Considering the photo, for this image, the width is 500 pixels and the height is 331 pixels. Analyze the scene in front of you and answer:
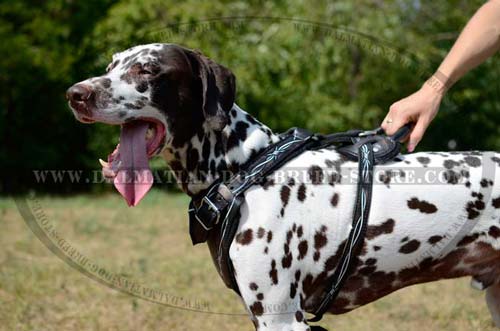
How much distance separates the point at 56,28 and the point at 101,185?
2925 mm

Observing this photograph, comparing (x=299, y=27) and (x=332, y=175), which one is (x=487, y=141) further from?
(x=332, y=175)

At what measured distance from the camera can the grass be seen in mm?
4227

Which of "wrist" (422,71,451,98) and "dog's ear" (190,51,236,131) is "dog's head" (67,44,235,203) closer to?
"dog's ear" (190,51,236,131)

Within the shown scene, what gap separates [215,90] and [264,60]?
8.33 m

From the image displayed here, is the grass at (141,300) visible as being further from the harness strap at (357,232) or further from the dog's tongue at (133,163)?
the dog's tongue at (133,163)

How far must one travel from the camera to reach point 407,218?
2.63 m

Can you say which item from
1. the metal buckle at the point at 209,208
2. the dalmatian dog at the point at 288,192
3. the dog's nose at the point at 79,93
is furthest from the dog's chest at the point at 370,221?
the dog's nose at the point at 79,93

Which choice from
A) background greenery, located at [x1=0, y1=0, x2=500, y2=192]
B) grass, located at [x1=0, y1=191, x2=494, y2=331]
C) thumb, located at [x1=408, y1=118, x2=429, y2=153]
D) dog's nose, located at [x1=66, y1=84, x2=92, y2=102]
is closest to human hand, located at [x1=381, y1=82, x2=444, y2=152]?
thumb, located at [x1=408, y1=118, x2=429, y2=153]

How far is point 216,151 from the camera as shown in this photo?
2646mm

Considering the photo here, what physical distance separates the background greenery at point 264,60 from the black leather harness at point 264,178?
25.5ft

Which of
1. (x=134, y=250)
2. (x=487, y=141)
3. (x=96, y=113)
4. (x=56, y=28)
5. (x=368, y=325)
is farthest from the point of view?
(x=56, y=28)

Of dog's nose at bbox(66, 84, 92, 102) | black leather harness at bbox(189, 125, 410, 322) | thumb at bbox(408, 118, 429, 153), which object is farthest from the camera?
thumb at bbox(408, 118, 429, 153)

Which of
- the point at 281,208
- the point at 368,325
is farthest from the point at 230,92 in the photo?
the point at 368,325

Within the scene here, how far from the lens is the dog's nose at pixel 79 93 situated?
7.93 feet
